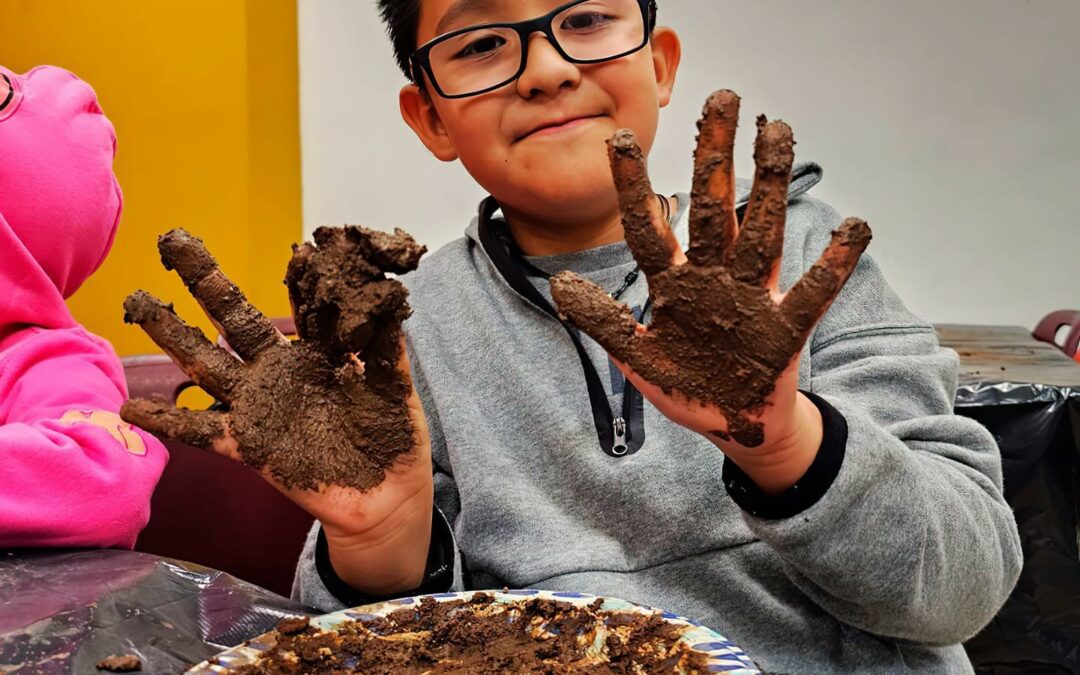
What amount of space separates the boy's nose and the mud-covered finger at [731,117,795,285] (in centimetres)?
36

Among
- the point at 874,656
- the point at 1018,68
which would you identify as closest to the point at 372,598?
the point at 874,656

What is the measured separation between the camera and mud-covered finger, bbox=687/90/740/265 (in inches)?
23.5

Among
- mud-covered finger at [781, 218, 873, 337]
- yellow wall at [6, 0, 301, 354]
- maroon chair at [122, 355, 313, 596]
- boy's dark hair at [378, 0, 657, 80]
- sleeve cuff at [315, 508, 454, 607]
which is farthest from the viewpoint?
yellow wall at [6, 0, 301, 354]

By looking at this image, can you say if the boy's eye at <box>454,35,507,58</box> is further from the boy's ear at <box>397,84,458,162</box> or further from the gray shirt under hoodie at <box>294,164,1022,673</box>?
the gray shirt under hoodie at <box>294,164,1022,673</box>

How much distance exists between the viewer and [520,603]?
2.41ft

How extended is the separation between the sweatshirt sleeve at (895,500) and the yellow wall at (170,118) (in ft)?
6.19

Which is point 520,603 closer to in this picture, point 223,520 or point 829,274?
point 829,274

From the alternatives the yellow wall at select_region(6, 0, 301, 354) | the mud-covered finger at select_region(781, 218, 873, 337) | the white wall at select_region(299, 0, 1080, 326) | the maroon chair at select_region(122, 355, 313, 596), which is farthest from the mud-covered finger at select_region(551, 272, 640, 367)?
the white wall at select_region(299, 0, 1080, 326)

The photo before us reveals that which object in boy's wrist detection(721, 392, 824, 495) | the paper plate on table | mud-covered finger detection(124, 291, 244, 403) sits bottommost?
the paper plate on table

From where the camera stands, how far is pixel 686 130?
8.93 ft

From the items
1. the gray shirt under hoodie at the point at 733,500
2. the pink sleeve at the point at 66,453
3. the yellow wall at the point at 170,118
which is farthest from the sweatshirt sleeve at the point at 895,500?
Result: the yellow wall at the point at 170,118

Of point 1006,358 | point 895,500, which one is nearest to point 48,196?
point 895,500

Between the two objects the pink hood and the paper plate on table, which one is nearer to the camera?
the paper plate on table

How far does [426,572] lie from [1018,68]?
2.60 metres
